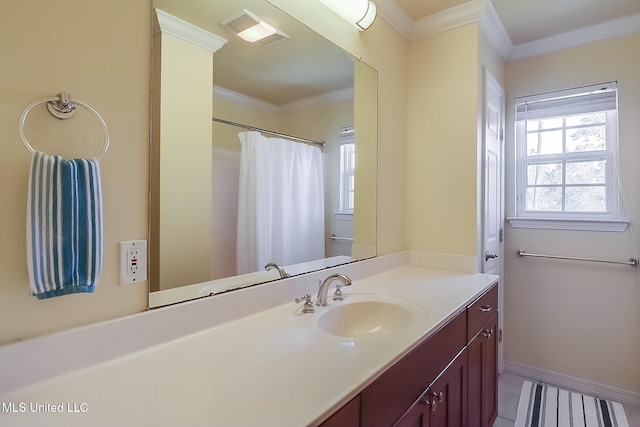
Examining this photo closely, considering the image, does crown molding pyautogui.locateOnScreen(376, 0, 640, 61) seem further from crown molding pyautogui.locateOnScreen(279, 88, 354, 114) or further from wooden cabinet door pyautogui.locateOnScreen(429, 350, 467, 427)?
wooden cabinet door pyautogui.locateOnScreen(429, 350, 467, 427)

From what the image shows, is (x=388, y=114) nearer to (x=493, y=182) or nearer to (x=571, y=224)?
(x=493, y=182)

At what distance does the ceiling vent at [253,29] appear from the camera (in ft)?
3.92

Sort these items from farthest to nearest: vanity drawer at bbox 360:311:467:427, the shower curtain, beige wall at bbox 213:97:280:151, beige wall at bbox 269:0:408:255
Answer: beige wall at bbox 269:0:408:255 < the shower curtain < beige wall at bbox 213:97:280:151 < vanity drawer at bbox 360:311:467:427

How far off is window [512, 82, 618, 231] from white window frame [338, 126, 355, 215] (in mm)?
1424

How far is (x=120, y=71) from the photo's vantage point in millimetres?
829

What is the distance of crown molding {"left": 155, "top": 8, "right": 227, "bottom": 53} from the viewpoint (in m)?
0.95

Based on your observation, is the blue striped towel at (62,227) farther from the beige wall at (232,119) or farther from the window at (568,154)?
the window at (568,154)

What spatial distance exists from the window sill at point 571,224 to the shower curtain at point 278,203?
1596 millimetres

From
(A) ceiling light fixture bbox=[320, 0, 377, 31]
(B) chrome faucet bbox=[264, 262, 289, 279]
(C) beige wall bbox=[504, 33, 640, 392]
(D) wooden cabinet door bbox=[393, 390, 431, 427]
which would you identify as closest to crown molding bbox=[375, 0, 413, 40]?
(A) ceiling light fixture bbox=[320, 0, 377, 31]

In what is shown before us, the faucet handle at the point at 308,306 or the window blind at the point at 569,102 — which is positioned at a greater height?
the window blind at the point at 569,102

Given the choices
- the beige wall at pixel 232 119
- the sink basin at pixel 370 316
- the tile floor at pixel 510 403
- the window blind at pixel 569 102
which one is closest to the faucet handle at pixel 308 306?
the sink basin at pixel 370 316

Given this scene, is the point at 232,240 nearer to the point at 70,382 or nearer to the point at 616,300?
the point at 70,382

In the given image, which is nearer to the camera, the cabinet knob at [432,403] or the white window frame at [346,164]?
the cabinet knob at [432,403]

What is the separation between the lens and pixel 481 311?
4.99ft
